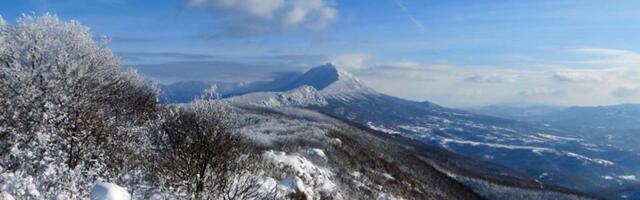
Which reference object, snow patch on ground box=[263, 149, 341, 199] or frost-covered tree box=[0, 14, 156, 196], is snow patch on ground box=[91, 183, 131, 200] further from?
snow patch on ground box=[263, 149, 341, 199]

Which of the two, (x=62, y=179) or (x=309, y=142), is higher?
(x=62, y=179)

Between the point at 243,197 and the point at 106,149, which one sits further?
the point at 106,149

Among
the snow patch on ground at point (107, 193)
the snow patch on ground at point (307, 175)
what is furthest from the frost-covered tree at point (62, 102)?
the snow patch on ground at point (307, 175)

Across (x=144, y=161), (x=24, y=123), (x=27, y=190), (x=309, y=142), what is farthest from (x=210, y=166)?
(x=309, y=142)

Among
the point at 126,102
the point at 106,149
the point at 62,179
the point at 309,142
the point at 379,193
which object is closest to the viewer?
the point at 62,179

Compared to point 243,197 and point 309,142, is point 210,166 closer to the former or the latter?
point 243,197

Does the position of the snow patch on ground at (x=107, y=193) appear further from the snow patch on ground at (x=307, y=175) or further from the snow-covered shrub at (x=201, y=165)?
the snow patch on ground at (x=307, y=175)

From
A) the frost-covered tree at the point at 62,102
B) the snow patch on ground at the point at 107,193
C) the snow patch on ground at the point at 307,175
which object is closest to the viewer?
the snow patch on ground at the point at 107,193

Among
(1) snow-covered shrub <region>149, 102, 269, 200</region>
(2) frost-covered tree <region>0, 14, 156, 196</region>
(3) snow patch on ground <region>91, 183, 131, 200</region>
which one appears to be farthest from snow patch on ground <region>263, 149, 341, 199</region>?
(3) snow patch on ground <region>91, 183, 131, 200</region>
